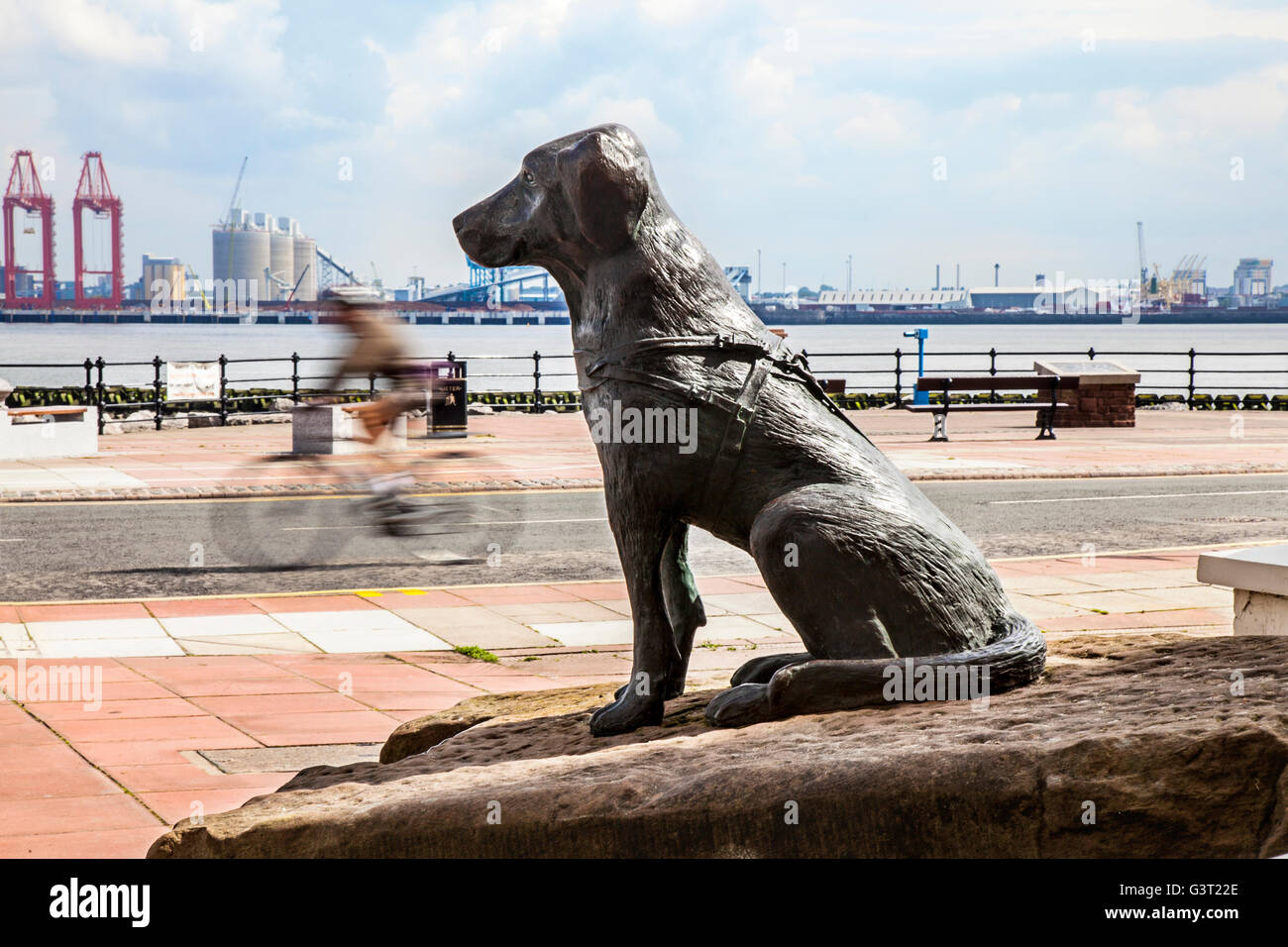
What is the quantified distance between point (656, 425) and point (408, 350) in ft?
19.5

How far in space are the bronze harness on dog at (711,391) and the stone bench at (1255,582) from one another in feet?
7.63

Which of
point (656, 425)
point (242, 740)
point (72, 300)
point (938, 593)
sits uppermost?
point (72, 300)

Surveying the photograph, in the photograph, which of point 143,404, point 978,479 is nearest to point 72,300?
point 143,404

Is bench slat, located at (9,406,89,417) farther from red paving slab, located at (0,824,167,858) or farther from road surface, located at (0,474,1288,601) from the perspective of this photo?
red paving slab, located at (0,824,167,858)

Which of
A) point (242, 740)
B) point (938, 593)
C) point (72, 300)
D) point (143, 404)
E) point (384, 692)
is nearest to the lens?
point (938, 593)

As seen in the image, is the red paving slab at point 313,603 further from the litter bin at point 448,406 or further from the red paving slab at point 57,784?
the litter bin at point 448,406

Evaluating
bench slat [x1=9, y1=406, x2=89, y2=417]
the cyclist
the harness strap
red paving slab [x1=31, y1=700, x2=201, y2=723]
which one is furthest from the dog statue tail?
bench slat [x1=9, y1=406, x2=89, y2=417]

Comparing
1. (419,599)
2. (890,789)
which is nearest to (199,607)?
(419,599)

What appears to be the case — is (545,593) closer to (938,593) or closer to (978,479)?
(938,593)

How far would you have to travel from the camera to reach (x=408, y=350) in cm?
931

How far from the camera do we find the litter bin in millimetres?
20953

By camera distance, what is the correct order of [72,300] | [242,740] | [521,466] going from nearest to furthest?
[242,740] < [521,466] < [72,300]

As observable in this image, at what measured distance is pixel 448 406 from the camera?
21.8 meters

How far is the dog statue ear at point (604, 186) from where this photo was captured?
3615 millimetres
